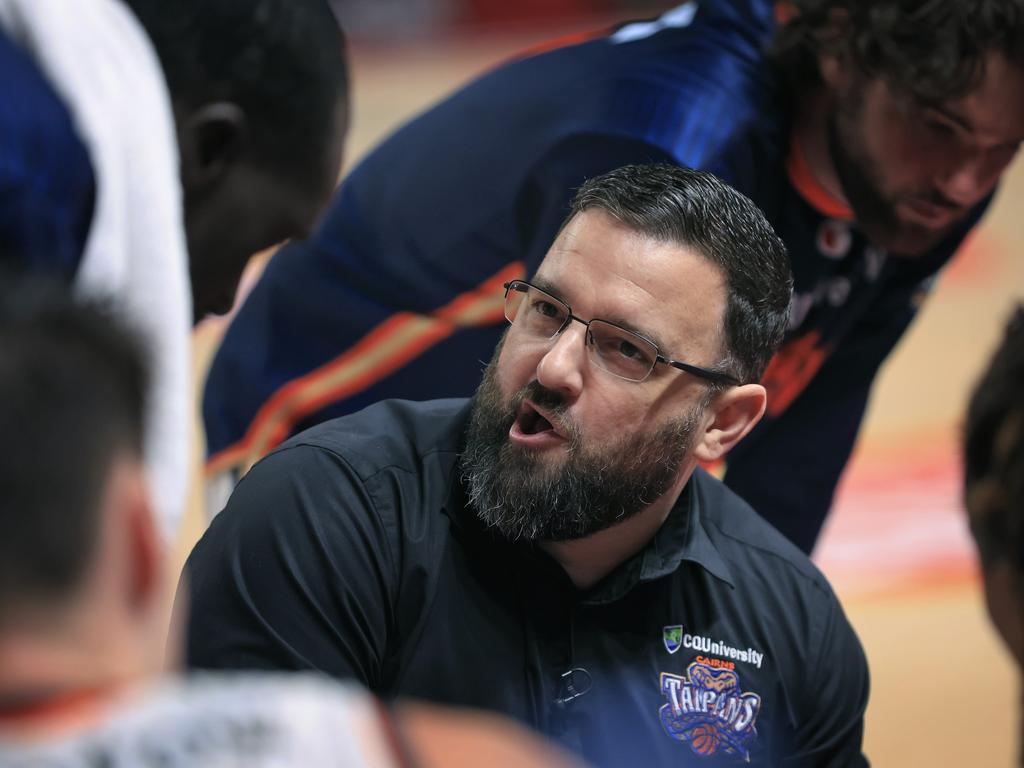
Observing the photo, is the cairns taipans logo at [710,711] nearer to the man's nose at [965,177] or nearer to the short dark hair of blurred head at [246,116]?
the short dark hair of blurred head at [246,116]

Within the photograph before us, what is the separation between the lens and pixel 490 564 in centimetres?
208

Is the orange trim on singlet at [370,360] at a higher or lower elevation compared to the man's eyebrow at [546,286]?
lower

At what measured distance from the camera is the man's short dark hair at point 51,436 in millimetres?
942

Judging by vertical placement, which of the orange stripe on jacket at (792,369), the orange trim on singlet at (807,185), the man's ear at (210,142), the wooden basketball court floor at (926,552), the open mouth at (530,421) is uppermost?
the man's ear at (210,142)

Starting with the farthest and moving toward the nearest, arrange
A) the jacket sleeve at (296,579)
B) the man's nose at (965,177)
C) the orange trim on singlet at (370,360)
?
the orange trim on singlet at (370,360), the man's nose at (965,177), the jacket sleeve at (296,579)

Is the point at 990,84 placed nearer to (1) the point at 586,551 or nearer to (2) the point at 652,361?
(2) the point at 652,361

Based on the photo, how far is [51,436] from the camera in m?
0.96

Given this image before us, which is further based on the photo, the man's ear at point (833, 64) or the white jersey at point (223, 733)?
the man's ear at point (833, 64)

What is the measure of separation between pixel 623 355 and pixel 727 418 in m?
0.24

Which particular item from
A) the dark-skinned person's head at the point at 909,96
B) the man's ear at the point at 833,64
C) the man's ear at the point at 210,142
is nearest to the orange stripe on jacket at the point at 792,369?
the dark-skinned person's head at the point at 909,96

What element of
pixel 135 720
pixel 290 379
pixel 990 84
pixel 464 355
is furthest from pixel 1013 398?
pixel 290 379

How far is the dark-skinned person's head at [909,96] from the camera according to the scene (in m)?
2.61

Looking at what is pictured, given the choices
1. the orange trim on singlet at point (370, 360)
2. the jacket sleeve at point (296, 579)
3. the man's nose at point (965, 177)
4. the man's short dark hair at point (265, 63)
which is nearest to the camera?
the man's short dark hair at point (265, 63)

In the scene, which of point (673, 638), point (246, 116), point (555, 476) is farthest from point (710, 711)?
point (246, 116)
